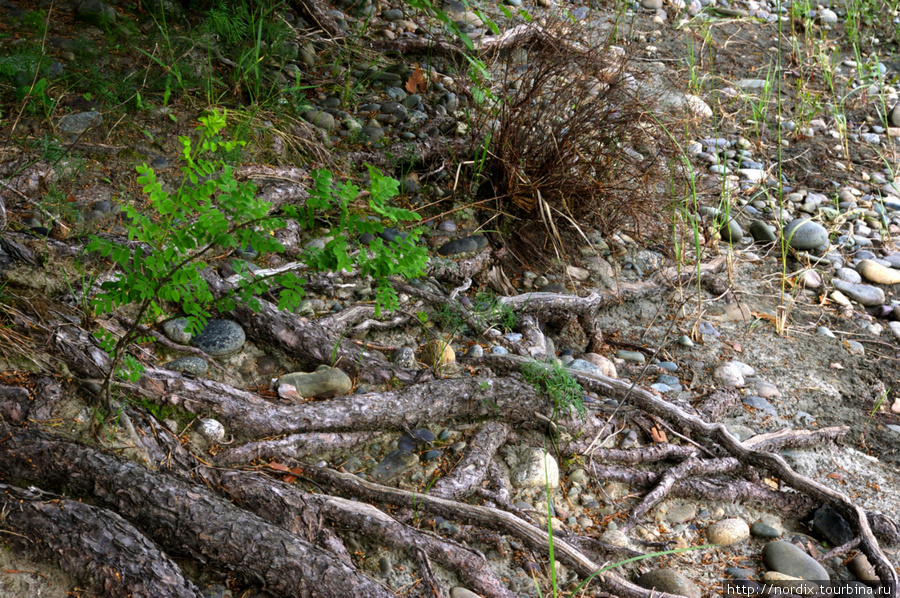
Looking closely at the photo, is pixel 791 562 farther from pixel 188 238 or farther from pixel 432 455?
pixel 188 238

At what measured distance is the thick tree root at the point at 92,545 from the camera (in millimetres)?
1826

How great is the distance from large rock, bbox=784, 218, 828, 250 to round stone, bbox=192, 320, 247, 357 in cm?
364

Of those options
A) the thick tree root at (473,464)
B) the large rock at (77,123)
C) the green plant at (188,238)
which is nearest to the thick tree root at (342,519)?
the thick tree root at (473,464)

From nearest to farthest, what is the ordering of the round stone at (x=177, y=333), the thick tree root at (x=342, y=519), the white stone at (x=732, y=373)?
the thick tree root at (x=342, y=519), the round stone at (x=177, y=333), the white stone at (x=732, y=373)

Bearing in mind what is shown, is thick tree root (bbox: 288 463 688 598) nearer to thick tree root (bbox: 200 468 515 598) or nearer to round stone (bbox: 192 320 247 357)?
thick tree root (bbox: 200 468 515 598)

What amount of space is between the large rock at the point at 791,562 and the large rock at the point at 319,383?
5.55ft

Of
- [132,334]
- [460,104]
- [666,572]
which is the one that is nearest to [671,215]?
[460,104]

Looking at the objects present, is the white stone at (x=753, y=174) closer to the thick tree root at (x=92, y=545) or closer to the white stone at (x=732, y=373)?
the white stone at (x=732, y=373)

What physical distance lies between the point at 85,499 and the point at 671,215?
11.3ft

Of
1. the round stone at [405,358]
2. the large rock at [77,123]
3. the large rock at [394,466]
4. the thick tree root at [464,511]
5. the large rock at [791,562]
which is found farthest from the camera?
the large rock at [77,123]

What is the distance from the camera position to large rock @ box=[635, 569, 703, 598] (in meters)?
2.23

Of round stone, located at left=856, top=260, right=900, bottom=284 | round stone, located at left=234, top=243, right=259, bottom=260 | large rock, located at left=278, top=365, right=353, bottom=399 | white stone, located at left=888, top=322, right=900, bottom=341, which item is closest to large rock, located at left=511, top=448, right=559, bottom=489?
large rock, located at left=278, top=365, right=353, bottom=399

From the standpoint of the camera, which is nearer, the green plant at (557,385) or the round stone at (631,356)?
the green plant at (557,385)

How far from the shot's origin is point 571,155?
149 inches
